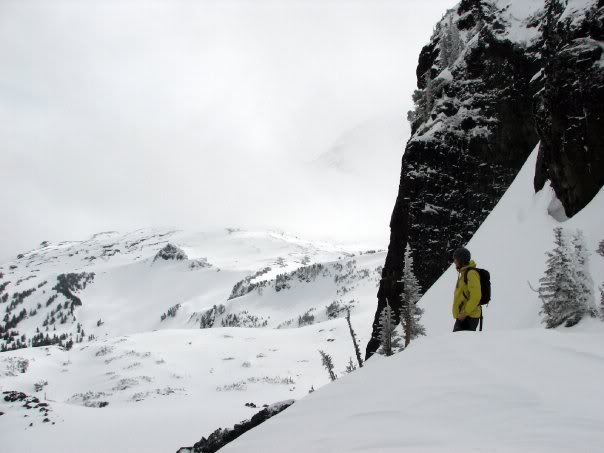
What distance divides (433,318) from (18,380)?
4102 inches

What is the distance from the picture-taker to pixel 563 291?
442 inches

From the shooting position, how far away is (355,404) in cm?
635

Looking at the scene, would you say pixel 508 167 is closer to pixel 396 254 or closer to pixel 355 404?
pixel 396 254

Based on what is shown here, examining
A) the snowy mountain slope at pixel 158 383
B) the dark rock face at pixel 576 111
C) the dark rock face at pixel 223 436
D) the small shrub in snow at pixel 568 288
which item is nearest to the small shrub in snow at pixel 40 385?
the snowy mountain slope at pixel 158 383

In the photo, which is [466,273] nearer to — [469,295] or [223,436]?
[469,295]

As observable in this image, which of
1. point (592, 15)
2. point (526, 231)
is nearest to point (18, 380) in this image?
point (526, 231)

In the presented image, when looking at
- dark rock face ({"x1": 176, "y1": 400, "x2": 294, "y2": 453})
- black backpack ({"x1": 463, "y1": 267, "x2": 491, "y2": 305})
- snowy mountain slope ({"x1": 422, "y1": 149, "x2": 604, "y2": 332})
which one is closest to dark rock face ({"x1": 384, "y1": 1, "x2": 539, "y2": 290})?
snowy mountain slope ({"x1": 422, "y1": 149, "x2": 604, "y2": 332})

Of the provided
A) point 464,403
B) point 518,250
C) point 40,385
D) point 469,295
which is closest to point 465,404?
point 464,403

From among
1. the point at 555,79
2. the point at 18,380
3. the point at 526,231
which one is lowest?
the point at 18,380

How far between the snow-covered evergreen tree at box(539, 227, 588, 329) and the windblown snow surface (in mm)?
371

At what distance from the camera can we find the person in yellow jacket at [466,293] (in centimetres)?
970

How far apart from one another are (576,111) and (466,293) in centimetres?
1520

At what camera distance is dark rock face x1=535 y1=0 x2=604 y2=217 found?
63.5 feet

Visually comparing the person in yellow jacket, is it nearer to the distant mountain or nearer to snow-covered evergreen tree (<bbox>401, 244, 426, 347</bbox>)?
the distant mountain
